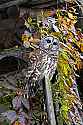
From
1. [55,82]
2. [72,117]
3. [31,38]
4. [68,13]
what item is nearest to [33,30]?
[31,38]

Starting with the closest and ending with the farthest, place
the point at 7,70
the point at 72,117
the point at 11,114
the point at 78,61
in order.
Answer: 1. the point at 72,117
2. the point at 78,61
3. the point at 11,114
4. the point at 7,70

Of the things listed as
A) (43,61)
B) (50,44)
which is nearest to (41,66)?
(43,61)

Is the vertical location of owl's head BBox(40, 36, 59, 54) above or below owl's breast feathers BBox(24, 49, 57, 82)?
above

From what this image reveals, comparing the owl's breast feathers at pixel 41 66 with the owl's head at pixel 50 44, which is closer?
the owl's breast feathers at pixel 41 66

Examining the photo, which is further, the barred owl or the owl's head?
the owl's head

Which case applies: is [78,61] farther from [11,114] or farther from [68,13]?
[11,114]

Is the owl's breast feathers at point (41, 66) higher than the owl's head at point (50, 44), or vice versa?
the owl's head at point (50, 44)

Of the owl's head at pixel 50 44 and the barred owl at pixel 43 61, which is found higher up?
the owl's head at pixel 50 44
